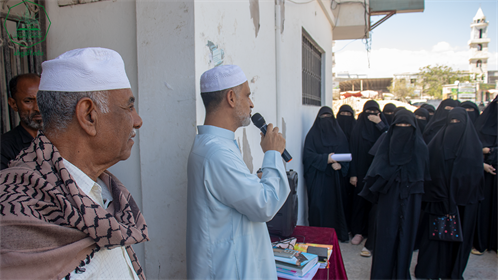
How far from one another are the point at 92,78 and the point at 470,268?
4897mm

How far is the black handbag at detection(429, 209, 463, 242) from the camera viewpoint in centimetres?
349

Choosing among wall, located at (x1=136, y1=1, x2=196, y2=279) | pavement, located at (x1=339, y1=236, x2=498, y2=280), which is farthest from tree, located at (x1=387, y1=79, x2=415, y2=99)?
wall, located at (x1=136, y1=1, x2=196, y2=279)

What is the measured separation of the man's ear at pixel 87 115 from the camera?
826mm

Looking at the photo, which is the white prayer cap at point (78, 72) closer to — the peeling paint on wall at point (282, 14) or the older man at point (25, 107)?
the older man at point (25, 107)

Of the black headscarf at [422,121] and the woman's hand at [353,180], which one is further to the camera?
the black headscarf at [422,121]

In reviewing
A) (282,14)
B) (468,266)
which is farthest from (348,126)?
(282,14)

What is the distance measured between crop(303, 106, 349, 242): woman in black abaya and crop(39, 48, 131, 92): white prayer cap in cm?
416

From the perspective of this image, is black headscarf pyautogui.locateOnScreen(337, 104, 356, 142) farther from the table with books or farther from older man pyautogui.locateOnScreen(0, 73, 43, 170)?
older man pyautogui.locateOnScreen(0, 73, 43, 170)

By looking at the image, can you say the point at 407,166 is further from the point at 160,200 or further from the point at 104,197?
the point at 104,197

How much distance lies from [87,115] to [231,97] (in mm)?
897

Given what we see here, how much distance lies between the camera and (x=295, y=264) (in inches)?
75.5

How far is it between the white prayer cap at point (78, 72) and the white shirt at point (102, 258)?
20cm

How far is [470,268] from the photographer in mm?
4082

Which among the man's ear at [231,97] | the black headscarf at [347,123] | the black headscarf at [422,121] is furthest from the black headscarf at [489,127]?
the man's ear at [231,97]
